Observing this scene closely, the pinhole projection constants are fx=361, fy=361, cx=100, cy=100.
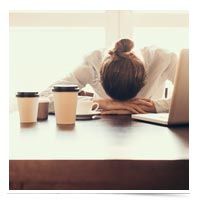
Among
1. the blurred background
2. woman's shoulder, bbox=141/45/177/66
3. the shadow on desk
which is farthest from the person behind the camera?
woman's shoulder, bbox=141/45/177/66

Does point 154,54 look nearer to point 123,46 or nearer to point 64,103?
point 123,46

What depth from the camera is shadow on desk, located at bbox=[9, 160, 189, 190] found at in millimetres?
539

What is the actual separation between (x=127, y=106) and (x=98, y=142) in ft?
1.97

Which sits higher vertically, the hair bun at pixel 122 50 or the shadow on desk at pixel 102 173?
the hair bun at pixel 122 50

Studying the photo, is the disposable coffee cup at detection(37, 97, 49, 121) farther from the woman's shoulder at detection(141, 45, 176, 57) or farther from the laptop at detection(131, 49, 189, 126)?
the woman's shoulder at detection(141, 45, 176, 57)

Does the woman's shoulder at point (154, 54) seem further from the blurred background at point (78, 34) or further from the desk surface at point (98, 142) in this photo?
the desk surface at point (98, 142)

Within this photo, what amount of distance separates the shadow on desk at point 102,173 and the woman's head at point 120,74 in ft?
2.58

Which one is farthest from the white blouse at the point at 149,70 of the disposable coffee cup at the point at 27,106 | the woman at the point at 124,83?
the disposable coffee cup at the point at 27,106

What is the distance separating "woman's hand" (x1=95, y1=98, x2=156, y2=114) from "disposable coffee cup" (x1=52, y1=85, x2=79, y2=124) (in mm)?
321

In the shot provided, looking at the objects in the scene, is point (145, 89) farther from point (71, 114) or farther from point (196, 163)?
point (196, 163)

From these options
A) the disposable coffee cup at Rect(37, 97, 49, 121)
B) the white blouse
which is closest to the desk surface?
the disposable coffee cup at Rect(37, 97, 49, 121)

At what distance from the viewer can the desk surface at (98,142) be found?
0.56m

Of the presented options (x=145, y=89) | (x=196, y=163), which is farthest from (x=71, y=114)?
(x=145, y=89)
